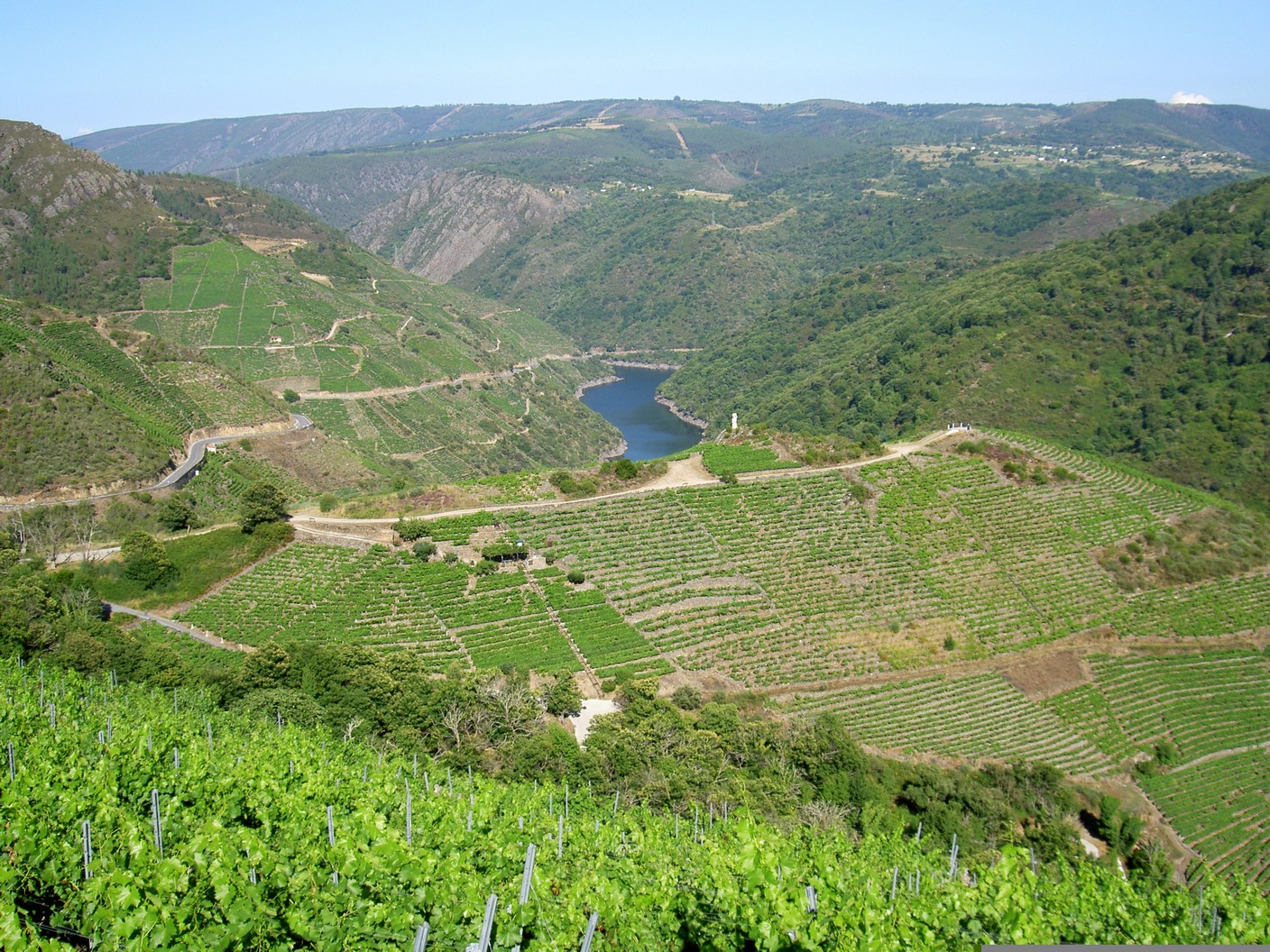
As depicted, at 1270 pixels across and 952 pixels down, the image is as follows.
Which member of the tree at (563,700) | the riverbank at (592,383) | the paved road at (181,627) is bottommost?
the riverbank at (592,383)

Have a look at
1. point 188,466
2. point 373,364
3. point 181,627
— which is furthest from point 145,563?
point 373,364

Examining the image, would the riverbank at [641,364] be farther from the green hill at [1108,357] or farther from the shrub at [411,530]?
the shrub at [411,530]

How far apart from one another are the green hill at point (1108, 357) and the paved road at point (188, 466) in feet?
182

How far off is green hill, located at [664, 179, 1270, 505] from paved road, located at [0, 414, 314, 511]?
55568 millimetres

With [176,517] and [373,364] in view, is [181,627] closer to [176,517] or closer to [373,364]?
[176,517]

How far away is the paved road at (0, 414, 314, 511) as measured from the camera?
178ft

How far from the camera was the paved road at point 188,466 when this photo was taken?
54250 millimetres

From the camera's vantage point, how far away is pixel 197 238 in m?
113

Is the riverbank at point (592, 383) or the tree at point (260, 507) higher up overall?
the tree at point (260, 507)

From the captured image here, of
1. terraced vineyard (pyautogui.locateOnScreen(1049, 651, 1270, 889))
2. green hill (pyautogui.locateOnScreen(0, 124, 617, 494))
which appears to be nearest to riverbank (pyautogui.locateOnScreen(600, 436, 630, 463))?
green hill (pyautogui.locateOnScreen(0, 124, 617, 494))

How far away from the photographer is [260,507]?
1924 inches

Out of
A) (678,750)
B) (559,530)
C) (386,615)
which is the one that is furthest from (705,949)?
(559,530)

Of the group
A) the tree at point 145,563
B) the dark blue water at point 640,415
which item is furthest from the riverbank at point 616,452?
the tree at point 145,563

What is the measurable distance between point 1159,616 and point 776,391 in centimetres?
7795
